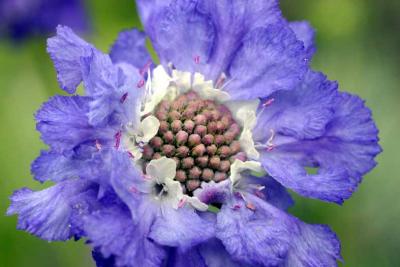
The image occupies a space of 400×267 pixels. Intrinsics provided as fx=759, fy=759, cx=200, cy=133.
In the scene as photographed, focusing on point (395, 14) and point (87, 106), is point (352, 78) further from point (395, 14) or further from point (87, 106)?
point (87, 106)

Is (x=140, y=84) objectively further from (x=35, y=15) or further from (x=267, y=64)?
(x=35, y=15)

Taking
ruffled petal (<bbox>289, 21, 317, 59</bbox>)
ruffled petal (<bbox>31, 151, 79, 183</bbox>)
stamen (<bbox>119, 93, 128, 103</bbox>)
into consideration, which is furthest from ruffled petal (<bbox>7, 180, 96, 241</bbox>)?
ruffled petal (<bbox>289, 21, 317, 59</bbox>)

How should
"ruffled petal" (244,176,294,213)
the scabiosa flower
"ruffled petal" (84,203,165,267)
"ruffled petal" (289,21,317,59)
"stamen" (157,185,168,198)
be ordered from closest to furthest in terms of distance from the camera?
"ruffled petal" (84,203,165,267)
"stamen" (157,185,168,198)
"ruffled petal" (244,176,294,213)
"ruffled petal" (289,21,317,59)
the scabiosa flower

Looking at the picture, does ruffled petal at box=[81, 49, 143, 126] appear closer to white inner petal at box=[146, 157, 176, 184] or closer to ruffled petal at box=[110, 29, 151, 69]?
white inner petal at box=[146, 157, 176, 184]

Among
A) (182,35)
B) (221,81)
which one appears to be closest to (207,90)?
(221,81)

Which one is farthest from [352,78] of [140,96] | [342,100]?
[140,96]

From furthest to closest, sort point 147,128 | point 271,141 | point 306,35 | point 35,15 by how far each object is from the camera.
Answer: point 35,15
point 306,35
point 271,141
point 147,128
